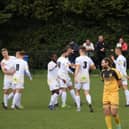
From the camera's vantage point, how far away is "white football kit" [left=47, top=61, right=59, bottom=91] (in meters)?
24.2

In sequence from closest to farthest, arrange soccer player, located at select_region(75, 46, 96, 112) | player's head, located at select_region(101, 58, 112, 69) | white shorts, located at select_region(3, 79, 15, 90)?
1. player's head, located at select_region(101, 58, 112, 69)
2. soccer player, located at select_region(75, 46, 96, 112)
3. white shorts, located at select_region(3, 79, 15, 90)

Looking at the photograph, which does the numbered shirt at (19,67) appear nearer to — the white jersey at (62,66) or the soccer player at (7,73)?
the soccer player at (7,73)

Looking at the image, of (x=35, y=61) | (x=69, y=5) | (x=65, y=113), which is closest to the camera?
(x=65, y=113)

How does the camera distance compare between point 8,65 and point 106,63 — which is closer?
point 106,63

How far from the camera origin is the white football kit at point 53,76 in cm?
2420

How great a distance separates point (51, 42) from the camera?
4569 cm

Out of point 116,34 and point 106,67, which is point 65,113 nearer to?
point 106,67

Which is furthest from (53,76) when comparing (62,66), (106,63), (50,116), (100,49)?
(100,49)

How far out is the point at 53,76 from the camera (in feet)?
80.4

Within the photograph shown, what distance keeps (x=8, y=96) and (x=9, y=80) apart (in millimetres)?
660

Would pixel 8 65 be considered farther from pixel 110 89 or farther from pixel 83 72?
pixel 110 89

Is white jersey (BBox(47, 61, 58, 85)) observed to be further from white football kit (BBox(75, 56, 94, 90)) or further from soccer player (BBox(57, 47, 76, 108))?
white football kit (BBox(75, 56, 94, 90))

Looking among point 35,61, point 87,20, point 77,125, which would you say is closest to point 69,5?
point 87,20

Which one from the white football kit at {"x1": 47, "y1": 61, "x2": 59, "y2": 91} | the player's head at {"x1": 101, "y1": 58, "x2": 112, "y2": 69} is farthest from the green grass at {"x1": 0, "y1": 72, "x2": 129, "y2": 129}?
the player's head at {"x1": 101, "y1": 58, "x2": 112, "y2": 69}
